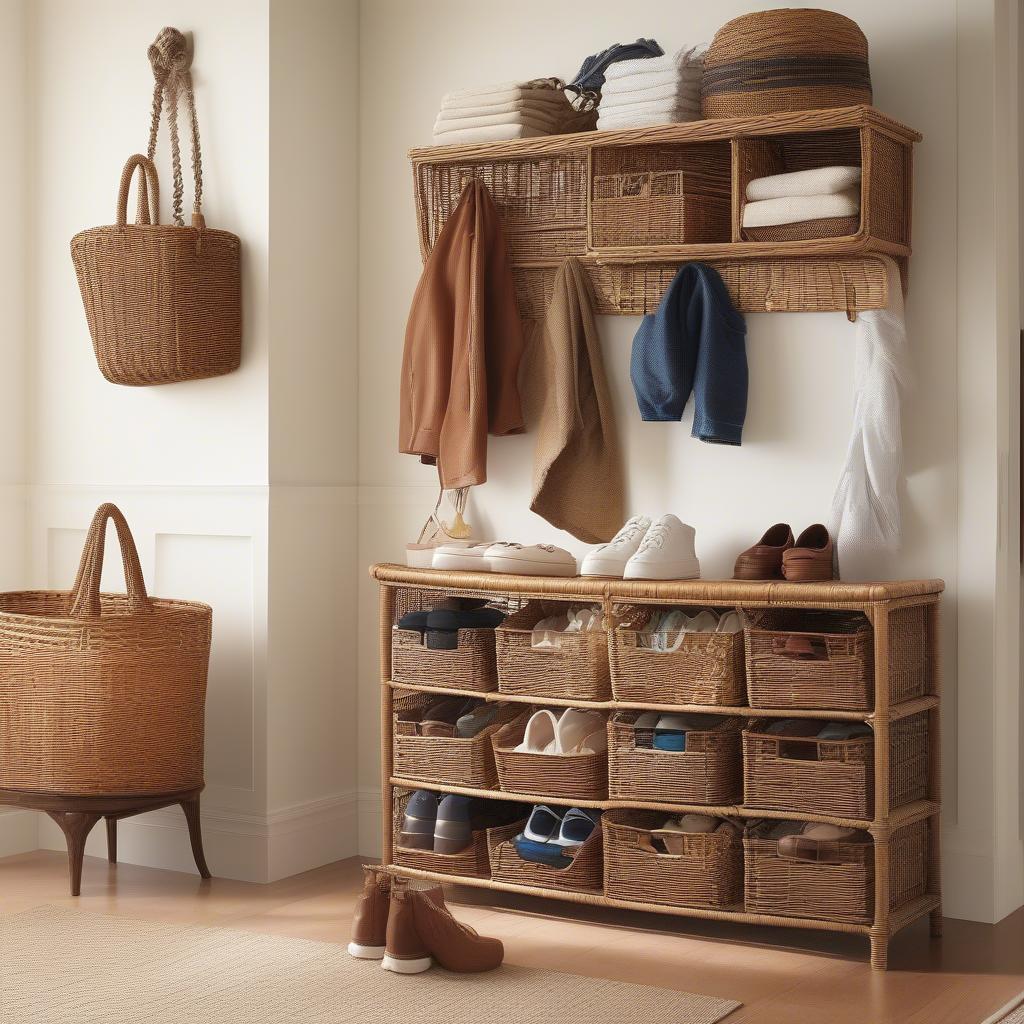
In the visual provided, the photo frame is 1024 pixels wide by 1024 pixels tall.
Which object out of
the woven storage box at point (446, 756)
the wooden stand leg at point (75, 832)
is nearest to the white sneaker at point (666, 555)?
the woven storage box at point (446, 756)

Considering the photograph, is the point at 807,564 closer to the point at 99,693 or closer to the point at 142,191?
the point at 99,693

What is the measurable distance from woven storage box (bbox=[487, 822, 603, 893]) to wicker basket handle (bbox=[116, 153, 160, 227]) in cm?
171

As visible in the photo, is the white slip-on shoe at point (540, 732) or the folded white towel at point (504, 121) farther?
the folded white towel at point (504, 121)

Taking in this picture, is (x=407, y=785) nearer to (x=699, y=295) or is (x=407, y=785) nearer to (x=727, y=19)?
(x=699, y=295)

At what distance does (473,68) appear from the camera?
3684mm

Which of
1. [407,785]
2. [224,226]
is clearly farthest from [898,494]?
[224,226]

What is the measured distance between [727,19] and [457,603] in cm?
148

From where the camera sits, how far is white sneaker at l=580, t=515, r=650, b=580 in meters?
3.13

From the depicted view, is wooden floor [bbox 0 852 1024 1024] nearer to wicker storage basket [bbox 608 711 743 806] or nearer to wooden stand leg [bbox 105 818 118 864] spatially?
wooden stand leg [bbox 105 818 118 864]

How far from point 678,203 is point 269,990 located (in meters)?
1.80

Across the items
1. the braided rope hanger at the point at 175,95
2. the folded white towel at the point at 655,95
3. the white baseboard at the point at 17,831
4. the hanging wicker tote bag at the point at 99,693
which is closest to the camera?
the folded white towel at the point at 655,95

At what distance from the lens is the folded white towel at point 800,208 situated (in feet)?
9.83

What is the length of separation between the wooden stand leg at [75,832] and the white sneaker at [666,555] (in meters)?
1.34

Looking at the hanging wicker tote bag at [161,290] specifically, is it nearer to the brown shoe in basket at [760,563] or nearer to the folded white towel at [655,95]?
the folded white towel at [655,95]
